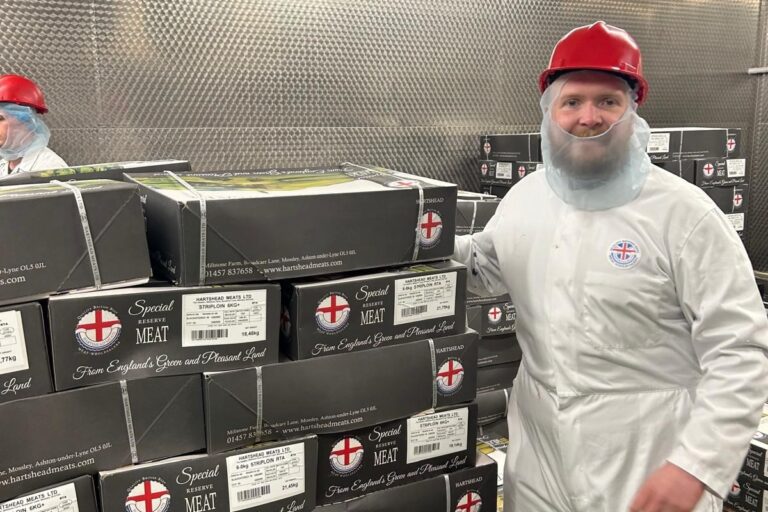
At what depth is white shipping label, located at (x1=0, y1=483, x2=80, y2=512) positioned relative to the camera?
1.05 metres

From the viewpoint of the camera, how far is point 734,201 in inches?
131

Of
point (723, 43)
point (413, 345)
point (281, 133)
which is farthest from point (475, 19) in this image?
point (413, 345)

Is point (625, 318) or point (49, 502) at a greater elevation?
point (625, 318)

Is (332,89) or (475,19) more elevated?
(475,19)

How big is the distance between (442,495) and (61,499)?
78 cm

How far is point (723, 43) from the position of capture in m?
4.29

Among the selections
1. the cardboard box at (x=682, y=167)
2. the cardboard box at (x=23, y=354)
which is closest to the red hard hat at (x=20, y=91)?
the cardboard box at (x=23, y=354)

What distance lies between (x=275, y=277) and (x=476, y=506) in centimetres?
75

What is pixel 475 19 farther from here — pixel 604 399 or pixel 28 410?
pixel 28 410

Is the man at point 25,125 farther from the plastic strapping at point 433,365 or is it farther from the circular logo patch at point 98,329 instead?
the plastic strapping at point 433,365

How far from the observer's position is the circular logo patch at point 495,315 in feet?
8.20

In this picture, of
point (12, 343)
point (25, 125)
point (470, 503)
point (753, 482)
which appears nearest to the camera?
point (12, 343)

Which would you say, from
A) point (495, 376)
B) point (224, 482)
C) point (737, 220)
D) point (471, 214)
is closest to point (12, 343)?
point (224, 482)

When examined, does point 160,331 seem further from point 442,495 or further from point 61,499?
point 442,495
